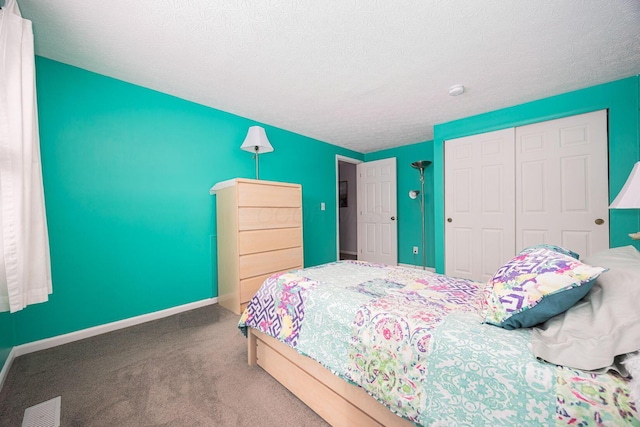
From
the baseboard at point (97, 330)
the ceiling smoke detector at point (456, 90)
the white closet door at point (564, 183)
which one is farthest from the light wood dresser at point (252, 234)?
the white closet door at point (564, 183)

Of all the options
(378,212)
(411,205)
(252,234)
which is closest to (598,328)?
(252,234)

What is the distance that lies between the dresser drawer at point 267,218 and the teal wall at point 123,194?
2.07 feet

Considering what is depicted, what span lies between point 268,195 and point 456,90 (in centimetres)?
219

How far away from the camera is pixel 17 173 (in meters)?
1.18

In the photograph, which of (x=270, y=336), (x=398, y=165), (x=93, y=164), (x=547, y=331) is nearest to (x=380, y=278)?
(x=270, y=336)

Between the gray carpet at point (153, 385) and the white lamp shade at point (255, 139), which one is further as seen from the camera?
the white lamp shade at point (255, 139)

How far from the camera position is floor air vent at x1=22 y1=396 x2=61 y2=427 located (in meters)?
1.19

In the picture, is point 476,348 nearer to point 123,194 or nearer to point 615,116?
point 123,194

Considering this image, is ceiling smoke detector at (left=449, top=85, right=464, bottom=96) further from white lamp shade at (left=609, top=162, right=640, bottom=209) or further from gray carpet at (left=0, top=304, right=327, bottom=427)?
gray carpet at (left=0, top=304, right=327, bottom=427)

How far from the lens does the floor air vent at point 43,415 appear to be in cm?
119

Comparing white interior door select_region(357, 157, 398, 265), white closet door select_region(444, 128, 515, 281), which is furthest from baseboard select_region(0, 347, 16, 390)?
white interior door select_region(357, 157, 398, 265)

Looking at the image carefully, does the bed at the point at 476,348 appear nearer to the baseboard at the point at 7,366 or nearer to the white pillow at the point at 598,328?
the white pillow at the point at 598,328

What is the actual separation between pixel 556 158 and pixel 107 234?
457cm

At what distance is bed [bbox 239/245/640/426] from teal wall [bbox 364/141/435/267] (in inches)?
117
